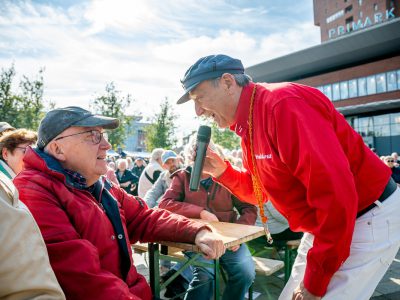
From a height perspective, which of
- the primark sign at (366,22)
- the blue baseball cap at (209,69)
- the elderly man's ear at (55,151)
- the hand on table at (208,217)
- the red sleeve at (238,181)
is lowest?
the hand on table at (208,217)

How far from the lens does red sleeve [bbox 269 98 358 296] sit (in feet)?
4.70

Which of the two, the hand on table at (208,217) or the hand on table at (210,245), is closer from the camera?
the hand on table at (210,245)

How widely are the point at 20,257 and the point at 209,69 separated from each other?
1379mm

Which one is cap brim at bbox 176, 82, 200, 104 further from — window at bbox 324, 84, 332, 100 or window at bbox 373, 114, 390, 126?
window at bbox 324, 84, 332, 100

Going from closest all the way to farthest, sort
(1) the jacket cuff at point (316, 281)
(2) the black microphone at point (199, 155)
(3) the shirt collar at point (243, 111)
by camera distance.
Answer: (1) the jacket cuff at point (316, 281) → (3) the shirt collar at point (243, 111) → (2) the black microphone at point (199, 155)

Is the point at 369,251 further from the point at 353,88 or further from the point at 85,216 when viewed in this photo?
the point at 353,88

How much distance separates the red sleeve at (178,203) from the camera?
11.4 ft

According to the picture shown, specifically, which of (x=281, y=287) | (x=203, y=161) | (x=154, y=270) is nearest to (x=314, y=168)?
(x=203, y=161)

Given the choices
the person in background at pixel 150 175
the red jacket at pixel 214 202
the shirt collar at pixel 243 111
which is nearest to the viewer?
the shirt collar at pixel 243 111

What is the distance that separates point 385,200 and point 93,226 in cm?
159

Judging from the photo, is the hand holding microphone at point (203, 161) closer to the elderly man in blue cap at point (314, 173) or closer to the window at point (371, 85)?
the elderly man in blue cap at point (314, 173)

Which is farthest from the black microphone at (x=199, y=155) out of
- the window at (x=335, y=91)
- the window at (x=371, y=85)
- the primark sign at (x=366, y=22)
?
the primark sign at (x=366, y=22)

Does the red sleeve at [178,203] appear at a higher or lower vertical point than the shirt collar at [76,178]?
lower

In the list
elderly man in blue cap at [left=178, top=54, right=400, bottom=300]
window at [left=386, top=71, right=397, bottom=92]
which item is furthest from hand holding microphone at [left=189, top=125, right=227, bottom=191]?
window at [left=386, top=71, right=397, bottom=92]
